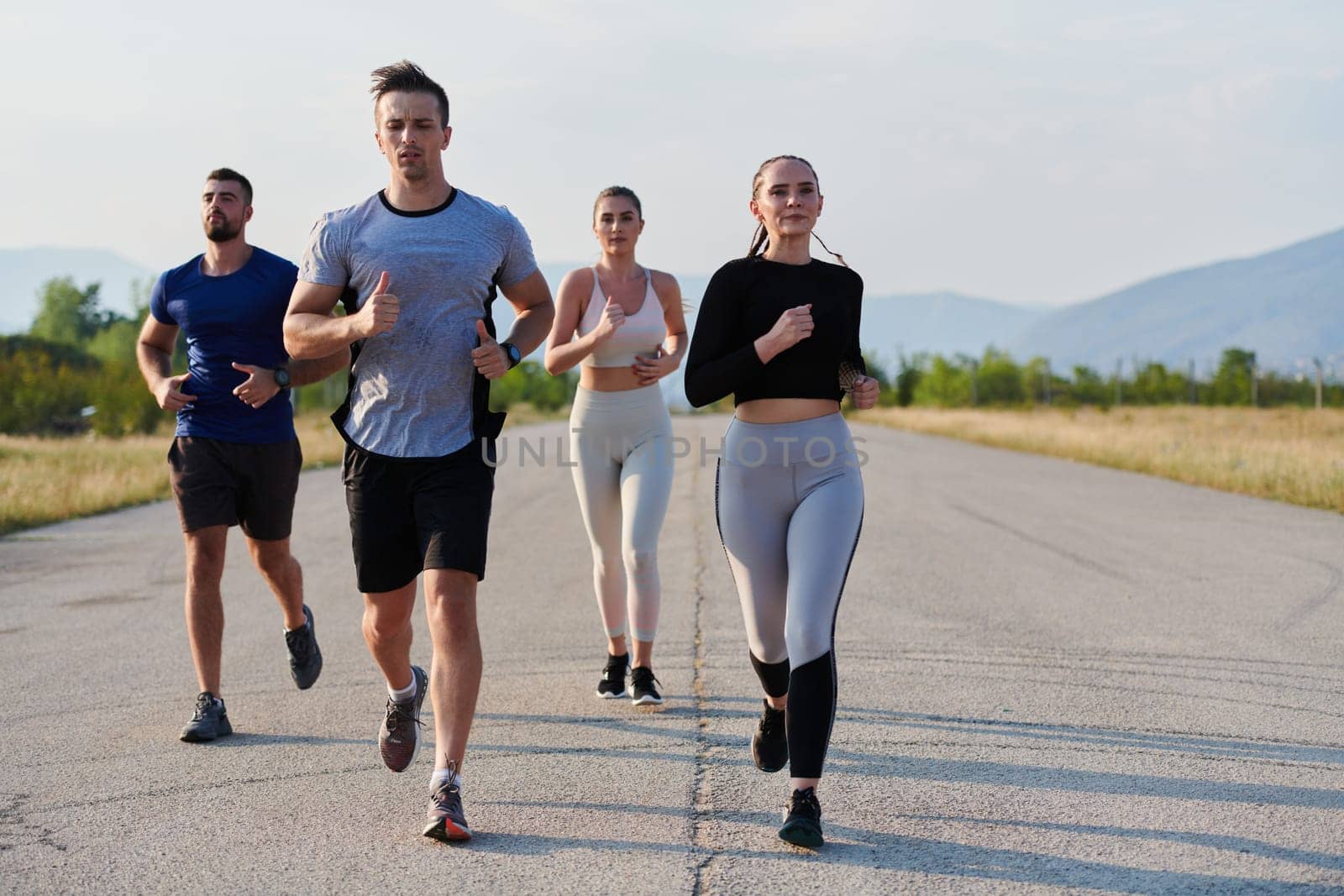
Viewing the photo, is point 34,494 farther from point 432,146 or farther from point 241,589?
point 432,146

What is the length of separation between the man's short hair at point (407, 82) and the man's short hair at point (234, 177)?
1.68 metres

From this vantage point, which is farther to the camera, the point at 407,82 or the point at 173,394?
the point at 173,394

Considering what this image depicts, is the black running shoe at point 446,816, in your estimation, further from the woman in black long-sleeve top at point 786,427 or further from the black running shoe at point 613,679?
the black running shoe at point 613,679

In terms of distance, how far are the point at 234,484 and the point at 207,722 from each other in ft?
3.43

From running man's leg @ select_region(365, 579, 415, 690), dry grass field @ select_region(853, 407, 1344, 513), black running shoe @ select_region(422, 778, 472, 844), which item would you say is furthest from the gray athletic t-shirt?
dry grass field @ select_region(853, 407, 1344, 513)

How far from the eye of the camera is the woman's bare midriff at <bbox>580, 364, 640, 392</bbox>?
621 centimetres

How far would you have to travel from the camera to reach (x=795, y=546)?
4.39 meters

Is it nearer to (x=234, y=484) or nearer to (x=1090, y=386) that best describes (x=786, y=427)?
(x=234, y=484)

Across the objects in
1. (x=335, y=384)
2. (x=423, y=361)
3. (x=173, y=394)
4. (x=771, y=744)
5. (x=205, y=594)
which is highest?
(x=335, y=384)

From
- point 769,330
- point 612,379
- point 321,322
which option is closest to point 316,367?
Answer: point 321,322

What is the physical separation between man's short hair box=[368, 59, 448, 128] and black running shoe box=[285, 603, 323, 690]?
2.65 metres

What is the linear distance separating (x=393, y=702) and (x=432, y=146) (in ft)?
6.47

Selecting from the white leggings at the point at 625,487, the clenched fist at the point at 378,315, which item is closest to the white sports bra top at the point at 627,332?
the white leggings at the point at 625,487

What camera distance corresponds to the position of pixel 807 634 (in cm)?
427
